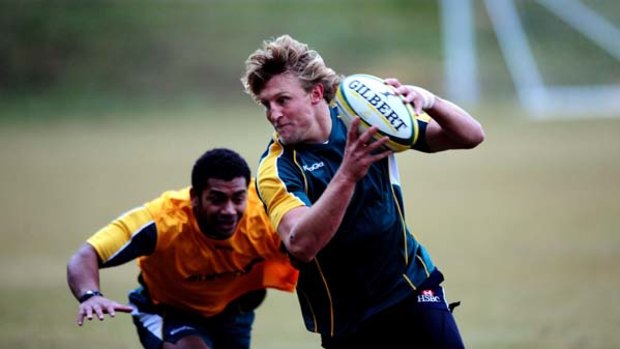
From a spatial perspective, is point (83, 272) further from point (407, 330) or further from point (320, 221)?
point (320, 221)

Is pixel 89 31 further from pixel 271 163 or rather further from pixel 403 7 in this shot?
pixel 271 163

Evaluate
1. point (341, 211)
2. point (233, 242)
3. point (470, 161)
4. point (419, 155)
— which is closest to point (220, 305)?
point (233, 242)

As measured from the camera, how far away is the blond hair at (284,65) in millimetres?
5828

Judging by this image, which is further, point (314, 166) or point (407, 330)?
point (407, 330)

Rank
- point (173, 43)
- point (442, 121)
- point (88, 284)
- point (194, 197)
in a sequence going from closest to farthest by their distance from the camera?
1. point (442, 121)
2. point (88, 284)
3. point (194, 197)
4. point (173, 43)

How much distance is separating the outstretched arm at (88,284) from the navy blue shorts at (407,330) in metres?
1.31

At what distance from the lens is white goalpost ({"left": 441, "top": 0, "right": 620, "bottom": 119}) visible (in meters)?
28.6

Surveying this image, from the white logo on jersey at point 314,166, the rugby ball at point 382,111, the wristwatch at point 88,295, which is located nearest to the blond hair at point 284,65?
the white logo on jersey at point 314,166

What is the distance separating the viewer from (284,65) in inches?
231

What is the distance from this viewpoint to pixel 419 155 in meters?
25.0

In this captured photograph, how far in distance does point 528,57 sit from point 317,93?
24.7 meters

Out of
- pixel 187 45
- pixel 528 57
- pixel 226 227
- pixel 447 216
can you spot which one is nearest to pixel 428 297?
pixel 226 227

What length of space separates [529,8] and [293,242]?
25.4 meters

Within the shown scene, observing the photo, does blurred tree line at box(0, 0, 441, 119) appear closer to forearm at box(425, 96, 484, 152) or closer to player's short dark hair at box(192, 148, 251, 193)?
player's short dark hair at box(192, 148, 251, 193)
